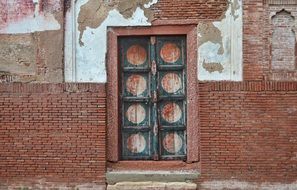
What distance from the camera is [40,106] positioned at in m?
8.29

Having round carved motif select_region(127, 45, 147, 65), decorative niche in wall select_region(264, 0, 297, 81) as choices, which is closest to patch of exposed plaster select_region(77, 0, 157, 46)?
round carved motif select_region(127, 45, 147, 65)

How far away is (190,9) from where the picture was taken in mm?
8297

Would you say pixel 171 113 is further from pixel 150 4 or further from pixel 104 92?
pixel 150 4

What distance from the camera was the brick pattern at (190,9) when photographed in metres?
8.28

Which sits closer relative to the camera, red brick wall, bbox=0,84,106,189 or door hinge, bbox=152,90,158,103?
red brick wall, bbox=0,84,106,189

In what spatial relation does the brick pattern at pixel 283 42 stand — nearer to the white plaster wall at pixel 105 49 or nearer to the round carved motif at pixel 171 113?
the white plaster wall at pixel 105 49

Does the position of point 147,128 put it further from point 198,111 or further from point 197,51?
point 197,51

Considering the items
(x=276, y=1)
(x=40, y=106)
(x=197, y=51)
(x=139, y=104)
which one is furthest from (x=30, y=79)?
(x=276, y=1)

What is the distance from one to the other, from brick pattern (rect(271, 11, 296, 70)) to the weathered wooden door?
148 cm

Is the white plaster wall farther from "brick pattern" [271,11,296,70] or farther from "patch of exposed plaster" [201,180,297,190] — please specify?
"patch of exposed plaster" [201,180,297,190]

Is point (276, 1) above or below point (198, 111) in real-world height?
above

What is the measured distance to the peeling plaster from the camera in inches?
328

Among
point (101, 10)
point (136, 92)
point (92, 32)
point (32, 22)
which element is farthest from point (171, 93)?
point (32, 22)

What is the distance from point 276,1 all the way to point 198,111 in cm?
217
